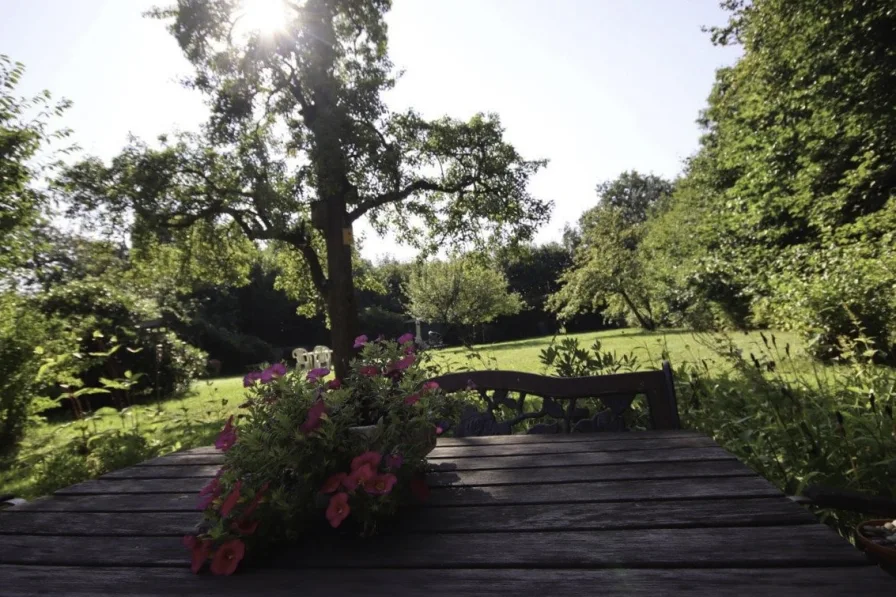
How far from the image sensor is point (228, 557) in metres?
1.03

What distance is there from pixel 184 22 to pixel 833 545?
9.16 metres

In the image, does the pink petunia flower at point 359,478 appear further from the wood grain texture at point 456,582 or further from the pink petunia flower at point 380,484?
the wood grain texture at point 456,582

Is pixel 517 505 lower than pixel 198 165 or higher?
lower

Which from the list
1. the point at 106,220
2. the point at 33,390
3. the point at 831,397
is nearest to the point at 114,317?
the point at 106,220

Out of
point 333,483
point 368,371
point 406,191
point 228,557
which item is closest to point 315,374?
point 368,371

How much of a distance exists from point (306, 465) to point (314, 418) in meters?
0.11

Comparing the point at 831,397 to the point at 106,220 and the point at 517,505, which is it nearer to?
the point at 517,505

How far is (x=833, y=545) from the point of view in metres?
0.93

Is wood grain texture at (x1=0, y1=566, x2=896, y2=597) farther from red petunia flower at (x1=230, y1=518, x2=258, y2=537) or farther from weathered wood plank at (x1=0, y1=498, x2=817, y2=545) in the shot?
weathered wood plank at (x1=0, y1=498, x2=817, y2=545)

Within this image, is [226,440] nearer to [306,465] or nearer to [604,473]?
[306,465]

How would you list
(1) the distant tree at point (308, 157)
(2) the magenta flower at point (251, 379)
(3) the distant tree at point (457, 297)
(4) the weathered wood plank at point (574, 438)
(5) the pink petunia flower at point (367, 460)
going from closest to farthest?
(5) the pink petunia flower at point (367, 460)
(2) the magenta flower at point (251, 379)
(4) the weathered wood plank at point (574, 438)
(1) the distant tree at point (308, 157)
(3) the distant tree at point (457, 297)

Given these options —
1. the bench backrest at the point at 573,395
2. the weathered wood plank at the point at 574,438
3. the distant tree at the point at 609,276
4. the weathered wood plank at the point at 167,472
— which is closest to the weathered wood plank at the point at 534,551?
the weathered wood plank at the point at 167,472

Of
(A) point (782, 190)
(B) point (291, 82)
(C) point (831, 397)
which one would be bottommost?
(C) point (831, 397)

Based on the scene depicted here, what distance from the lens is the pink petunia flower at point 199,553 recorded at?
1.03 m
